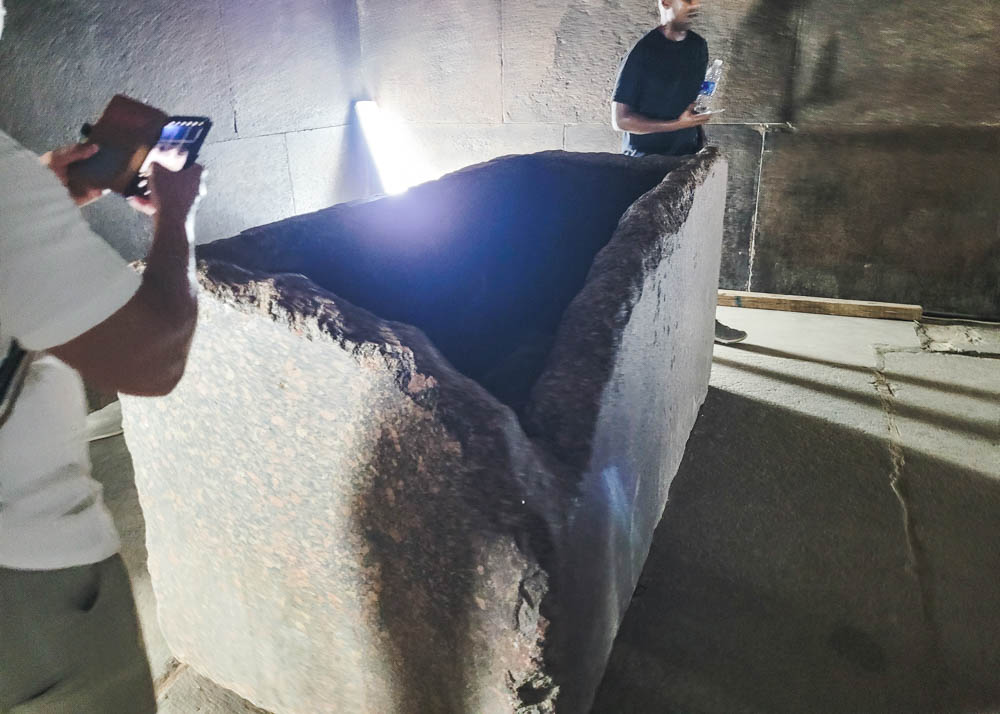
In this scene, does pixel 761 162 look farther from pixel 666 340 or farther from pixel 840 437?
pixel 666 340

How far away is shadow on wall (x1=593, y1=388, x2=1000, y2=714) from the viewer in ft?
A: 5.02

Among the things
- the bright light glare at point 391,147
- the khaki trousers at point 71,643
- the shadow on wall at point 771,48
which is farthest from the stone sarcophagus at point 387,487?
the bright light glare at point 391,147

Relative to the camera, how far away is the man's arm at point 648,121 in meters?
2.76

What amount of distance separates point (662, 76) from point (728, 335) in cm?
130

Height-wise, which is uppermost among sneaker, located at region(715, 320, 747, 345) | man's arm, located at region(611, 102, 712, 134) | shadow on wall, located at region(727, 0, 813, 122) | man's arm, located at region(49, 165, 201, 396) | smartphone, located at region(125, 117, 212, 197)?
shadow on wall, located at region(727, 0, 813, 122)

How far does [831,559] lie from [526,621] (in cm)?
132

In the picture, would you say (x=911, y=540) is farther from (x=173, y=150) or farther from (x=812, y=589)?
(x=173, y=150)

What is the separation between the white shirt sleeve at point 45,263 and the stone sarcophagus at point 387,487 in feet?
1.21

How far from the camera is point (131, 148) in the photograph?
1035 millimetres

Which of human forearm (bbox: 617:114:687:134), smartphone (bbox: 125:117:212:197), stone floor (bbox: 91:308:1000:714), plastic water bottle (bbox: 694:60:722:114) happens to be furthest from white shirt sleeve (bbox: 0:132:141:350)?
plastic water bottle (bbox: 694:60:722:114)

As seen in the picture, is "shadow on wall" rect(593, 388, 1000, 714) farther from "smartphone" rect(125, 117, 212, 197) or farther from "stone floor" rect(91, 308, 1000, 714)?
"smartphone" rect(125, 117, 212, 197)

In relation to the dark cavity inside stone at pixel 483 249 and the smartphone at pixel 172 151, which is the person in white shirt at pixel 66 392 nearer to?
the smartphone at pixel 172 151

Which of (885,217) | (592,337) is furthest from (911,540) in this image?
(885,217)

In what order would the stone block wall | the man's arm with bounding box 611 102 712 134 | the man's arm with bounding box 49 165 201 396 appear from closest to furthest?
the man's arm with bounding box 49 165 201 396, the man's arm with bounding box 611 102 712 134, the stone block wall
